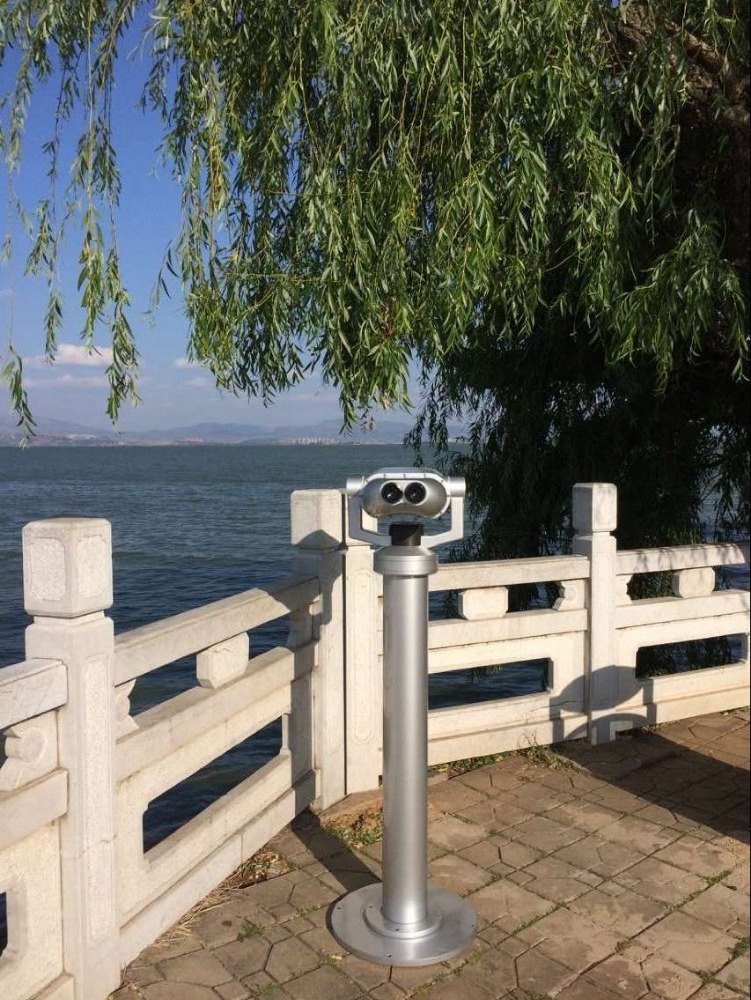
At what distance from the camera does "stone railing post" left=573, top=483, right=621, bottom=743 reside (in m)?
5.08

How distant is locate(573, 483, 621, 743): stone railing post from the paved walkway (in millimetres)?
360

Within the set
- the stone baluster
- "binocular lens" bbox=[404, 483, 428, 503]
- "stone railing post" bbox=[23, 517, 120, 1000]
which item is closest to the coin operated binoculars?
"binocular lens" bbox=[404, 483, 428, 503]

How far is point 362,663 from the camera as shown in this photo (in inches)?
170

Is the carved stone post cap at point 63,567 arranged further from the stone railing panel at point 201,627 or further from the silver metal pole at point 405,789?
the silver metal pole at point 405,789

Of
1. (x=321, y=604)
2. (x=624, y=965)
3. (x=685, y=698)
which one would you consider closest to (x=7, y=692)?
(x=321, y=604)

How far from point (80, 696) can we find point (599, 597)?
3.24 m

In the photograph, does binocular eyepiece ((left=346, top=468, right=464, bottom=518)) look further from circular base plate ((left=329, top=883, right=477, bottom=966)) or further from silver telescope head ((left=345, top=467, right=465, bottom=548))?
circular base plate ((left=329, top=883, right=477, bottom=966))

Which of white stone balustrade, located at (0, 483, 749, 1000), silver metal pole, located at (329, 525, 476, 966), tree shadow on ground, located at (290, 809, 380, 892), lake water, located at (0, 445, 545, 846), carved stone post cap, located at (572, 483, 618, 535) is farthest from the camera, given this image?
lake water, located at (0, 445, 545, 846)

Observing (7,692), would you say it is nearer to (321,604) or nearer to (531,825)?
(321,604)

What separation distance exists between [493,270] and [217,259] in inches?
60.9

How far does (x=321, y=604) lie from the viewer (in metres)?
4.26

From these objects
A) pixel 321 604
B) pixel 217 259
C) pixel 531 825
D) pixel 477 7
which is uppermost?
pixel 477 7

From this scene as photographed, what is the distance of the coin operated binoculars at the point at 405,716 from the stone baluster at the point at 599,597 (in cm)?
217

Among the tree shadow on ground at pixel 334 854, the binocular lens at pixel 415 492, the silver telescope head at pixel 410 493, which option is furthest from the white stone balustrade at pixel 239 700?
the binocular lens at pixel 415 492
